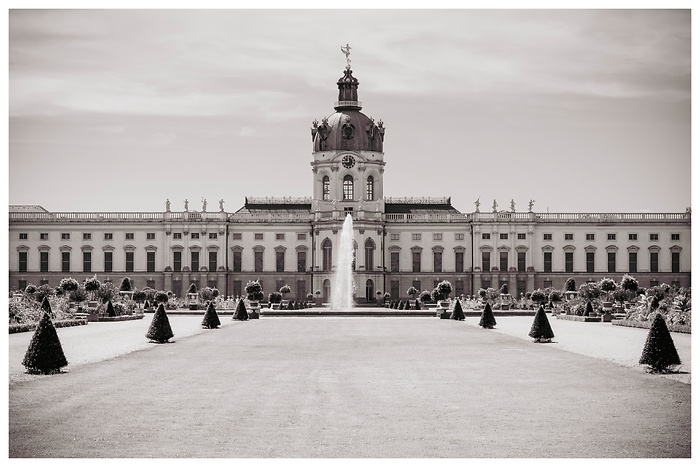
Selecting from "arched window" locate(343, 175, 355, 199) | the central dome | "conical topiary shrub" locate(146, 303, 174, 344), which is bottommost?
"conical topiary shrub" locate(146, 303, 174, 344)

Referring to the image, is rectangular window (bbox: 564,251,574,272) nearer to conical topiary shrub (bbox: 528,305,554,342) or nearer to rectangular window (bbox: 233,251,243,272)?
rectangular window (bbox: 233,251,243,272)

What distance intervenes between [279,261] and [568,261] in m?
21.2

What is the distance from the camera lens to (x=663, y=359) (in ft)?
59.6

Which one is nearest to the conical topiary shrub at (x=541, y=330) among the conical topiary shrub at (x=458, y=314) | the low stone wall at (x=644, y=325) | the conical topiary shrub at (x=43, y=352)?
the low stone wall at (x=644, y=325)

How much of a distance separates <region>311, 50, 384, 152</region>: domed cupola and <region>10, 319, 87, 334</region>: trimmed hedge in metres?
44.7

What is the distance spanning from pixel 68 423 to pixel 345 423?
341 cm

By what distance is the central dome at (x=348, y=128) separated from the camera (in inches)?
3157

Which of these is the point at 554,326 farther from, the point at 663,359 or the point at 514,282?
the point at 514,282

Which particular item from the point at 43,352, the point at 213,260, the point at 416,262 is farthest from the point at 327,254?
the point at 43,352

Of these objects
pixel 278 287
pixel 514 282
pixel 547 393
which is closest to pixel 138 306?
pixel 278 287

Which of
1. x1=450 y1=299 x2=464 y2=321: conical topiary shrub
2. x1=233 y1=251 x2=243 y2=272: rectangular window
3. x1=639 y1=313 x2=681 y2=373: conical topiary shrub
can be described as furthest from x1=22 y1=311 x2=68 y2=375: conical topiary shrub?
x1=233 y1=251 x2=243 y2=272: rectangular window

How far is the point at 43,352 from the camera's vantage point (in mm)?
17781

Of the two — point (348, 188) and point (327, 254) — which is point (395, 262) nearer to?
point (327, 254)

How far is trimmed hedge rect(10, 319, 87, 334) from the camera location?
29375 millimetres
